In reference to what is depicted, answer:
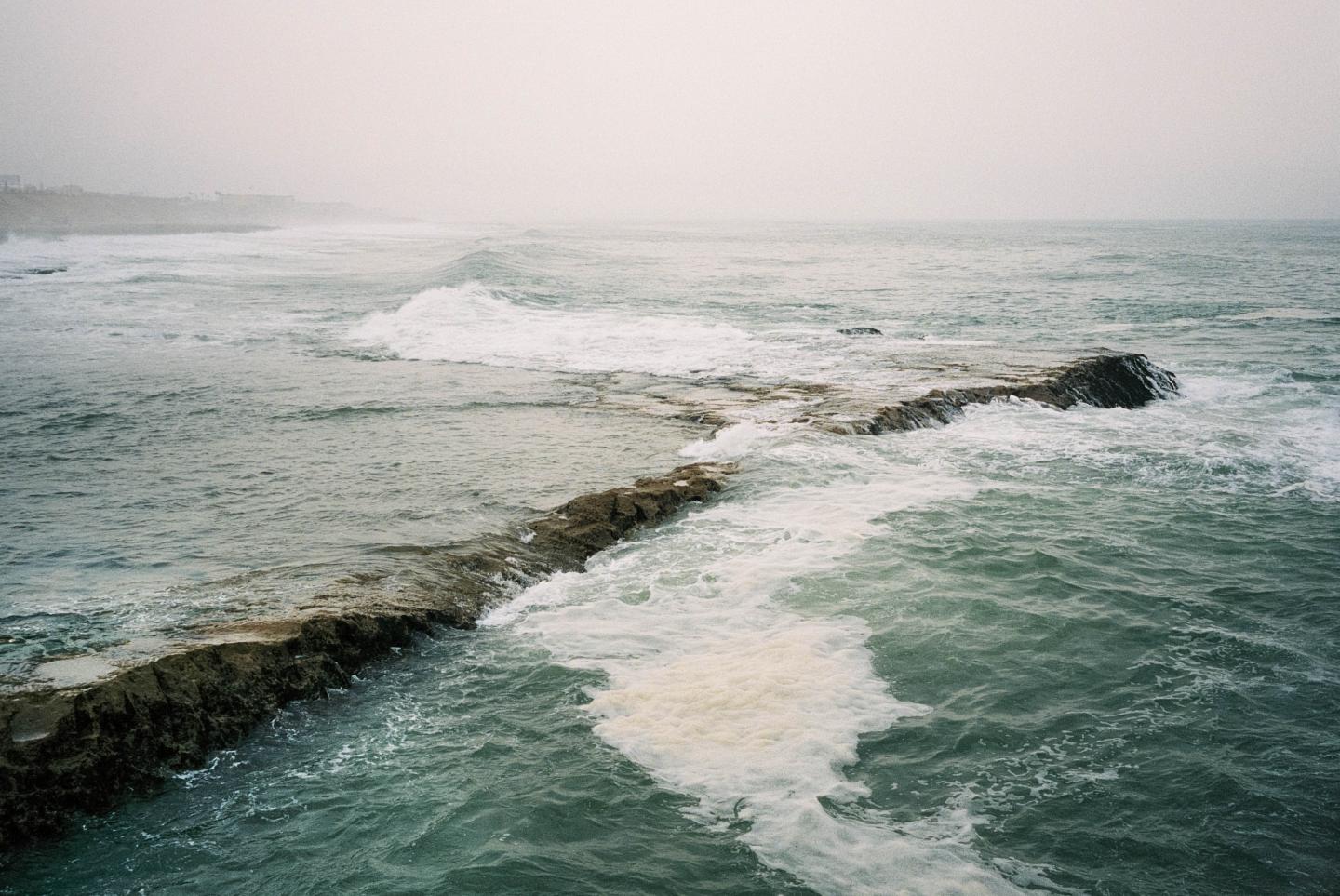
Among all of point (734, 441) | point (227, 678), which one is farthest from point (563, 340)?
point (227, 678)

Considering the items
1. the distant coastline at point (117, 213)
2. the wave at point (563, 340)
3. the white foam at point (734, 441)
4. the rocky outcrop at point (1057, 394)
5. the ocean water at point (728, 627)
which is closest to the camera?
the ocean water at point (728, 627)

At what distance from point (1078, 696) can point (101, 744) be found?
6799 mm

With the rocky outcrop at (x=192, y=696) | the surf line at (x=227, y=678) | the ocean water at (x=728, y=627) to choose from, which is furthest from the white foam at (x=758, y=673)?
the rocky outcrop at (x=192, y=696)

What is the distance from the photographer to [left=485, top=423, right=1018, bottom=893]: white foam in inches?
191

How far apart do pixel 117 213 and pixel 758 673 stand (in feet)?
433

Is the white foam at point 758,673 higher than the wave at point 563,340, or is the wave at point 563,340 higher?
the wave at point 563,340

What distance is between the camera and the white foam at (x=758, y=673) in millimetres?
4844

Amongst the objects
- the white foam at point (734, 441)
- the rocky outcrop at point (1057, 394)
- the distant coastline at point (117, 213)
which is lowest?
the white foam at point (734, 441)

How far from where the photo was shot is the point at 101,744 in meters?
5.09

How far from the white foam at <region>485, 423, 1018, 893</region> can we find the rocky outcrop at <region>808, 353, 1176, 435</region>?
2691 millimetres

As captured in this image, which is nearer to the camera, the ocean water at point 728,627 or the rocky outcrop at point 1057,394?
the ocean water at point 728,627

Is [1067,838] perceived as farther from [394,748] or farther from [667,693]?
[394,748]

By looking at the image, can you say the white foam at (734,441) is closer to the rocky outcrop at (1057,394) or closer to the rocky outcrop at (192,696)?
the rocky outcrop at (1057,394)

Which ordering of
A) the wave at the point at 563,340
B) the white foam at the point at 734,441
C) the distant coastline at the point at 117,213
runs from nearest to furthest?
the white foam at the point at 734,441 < the wave at the point at 563,340 < the distant coastline at the point at 117,213
